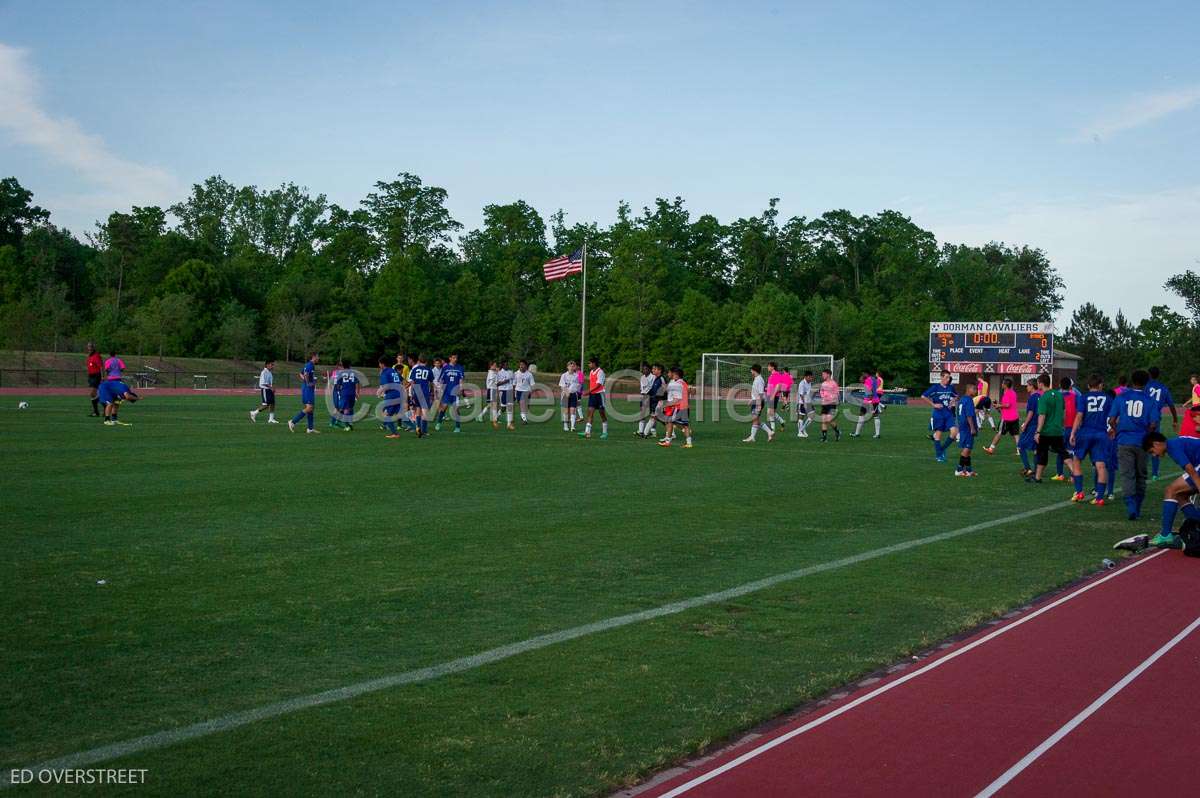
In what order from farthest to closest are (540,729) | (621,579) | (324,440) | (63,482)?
(324,440) → (63,482) → (621,579) → (540,729)

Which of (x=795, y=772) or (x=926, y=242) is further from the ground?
(x=926, y=242)

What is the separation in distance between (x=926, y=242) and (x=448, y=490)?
284 ft

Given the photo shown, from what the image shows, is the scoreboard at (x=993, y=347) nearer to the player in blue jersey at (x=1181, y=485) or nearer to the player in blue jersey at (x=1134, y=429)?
the player in blue jersey at (x=1134, y=429)

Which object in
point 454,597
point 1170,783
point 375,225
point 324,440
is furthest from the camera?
point 375,225

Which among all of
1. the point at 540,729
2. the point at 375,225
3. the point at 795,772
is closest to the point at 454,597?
the point at 540,729

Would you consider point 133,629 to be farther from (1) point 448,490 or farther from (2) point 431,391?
(2) point 431,391

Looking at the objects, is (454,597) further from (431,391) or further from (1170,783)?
(431,391)

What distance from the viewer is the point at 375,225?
9194cm

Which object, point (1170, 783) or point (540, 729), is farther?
point (540, 729)

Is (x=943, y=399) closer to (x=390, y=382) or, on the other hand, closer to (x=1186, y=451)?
(x=1186, y=451)

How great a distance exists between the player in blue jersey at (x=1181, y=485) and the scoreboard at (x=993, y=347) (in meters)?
46.0

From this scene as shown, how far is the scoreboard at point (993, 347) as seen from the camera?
5466 cm

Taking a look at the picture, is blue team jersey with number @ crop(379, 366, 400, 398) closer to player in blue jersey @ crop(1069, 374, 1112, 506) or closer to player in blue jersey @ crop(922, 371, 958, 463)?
player in blue jersey @ crop(922, 371, 958, 463)

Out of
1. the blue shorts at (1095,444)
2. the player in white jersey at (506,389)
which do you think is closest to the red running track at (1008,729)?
the blue shorts at (1095,444)
